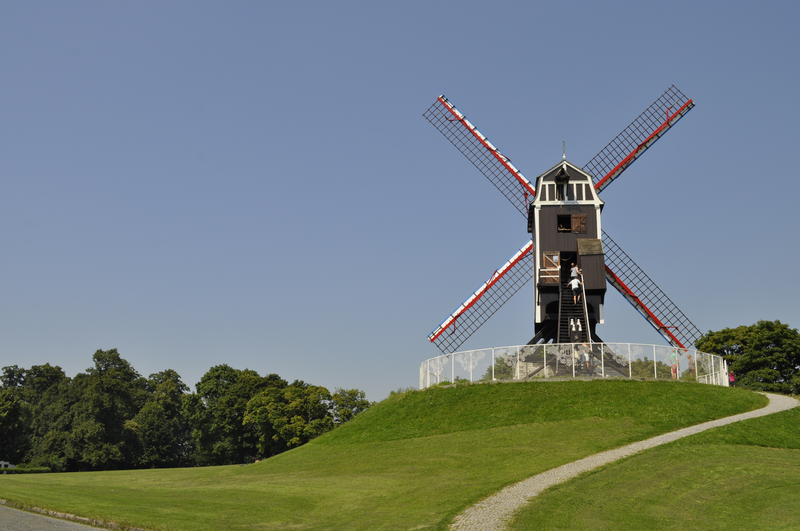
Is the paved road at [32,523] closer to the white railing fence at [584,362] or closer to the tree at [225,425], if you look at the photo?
the white railing fence at [584,362]

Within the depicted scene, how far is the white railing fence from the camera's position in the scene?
100 feet

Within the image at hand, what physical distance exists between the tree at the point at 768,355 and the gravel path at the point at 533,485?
2880 cm

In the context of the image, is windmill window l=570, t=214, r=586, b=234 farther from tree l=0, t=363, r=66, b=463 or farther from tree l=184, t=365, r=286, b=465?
tree l=0, t=363, r=66, b=463

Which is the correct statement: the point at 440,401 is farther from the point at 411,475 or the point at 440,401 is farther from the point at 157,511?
the point at 157,511

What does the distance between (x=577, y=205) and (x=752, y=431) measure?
16.0m

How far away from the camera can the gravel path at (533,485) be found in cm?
1435

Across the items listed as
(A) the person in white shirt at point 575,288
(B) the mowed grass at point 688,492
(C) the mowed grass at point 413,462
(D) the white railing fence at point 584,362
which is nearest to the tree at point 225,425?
(C) the mowed grass at point 413,462

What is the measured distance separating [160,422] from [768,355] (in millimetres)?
61241

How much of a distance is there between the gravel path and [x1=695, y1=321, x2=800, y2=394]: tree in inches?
1134

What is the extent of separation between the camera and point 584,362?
31.1 meters

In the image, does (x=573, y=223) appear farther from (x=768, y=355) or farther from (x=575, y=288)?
(x=768, y=355)

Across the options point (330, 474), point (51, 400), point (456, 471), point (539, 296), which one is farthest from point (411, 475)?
point (51, 400)

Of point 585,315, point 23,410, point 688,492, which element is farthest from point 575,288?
point 23,410

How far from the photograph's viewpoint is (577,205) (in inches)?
1436
